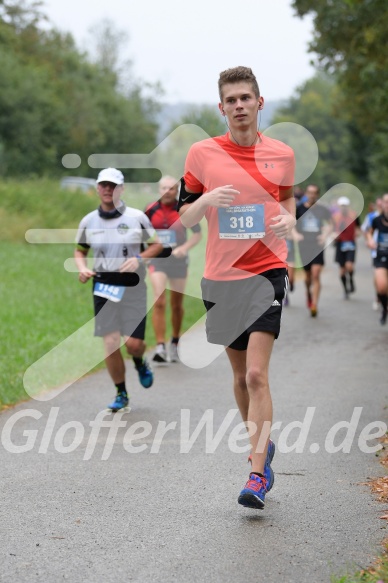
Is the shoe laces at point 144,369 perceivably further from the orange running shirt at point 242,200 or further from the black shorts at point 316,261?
the black shorts at point 316,261

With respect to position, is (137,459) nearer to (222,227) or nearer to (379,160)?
(222,227)

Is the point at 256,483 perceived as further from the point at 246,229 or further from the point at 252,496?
the point at 246,229

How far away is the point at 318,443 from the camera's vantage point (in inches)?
302

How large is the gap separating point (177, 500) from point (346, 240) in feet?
52.9

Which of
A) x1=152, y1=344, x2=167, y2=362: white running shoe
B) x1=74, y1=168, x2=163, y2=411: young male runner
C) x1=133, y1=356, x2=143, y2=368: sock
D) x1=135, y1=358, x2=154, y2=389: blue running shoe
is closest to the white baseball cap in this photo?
x1=74, y1=168, x2=163, y2=411: young male runner

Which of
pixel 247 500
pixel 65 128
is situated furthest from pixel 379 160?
pixel 247 500

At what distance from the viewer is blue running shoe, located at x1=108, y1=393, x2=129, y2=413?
8950 mm

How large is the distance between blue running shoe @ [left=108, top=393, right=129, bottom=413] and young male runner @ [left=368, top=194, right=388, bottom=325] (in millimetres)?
7739

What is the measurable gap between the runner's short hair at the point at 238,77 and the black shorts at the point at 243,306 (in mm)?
1058

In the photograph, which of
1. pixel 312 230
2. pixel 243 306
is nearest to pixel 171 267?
pixel 243 306

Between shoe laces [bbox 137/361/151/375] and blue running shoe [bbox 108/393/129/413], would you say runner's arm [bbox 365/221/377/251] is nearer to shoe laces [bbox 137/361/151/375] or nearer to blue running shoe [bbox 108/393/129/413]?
shoe laces [bbox 137/361/151/375]

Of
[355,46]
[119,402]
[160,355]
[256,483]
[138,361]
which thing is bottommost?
[160,355]

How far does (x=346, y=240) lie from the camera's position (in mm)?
21625

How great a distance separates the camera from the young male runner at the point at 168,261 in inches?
469
